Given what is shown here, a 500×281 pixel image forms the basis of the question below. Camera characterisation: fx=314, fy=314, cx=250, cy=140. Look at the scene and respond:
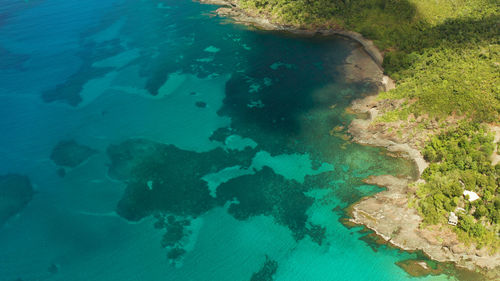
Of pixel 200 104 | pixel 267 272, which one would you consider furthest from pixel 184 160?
pixel 267 272

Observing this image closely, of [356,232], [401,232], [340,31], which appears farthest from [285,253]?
[340,31]

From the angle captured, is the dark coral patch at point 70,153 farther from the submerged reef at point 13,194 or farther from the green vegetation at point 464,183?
the green vegetation at point 464,183

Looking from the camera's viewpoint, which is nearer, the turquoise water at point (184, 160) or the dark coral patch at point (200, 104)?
the turquoise water at point (184, 160)

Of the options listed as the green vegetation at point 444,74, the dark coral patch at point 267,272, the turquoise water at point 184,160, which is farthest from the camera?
the green vegetation at point 444,74

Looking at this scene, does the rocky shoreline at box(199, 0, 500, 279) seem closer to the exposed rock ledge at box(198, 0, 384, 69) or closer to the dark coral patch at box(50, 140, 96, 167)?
the exposed rock ledge at box(198, 0, 384, 69)

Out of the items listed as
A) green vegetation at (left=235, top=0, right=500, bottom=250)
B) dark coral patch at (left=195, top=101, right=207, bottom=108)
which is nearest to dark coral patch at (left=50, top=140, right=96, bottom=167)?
dark coral patch at (left=195, top=101, right=207, bottom=108)

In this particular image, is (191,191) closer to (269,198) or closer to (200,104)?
(269,198)

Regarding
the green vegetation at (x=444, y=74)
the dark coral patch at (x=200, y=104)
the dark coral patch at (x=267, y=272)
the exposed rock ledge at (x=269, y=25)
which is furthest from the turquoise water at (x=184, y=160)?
the green vegetation at (x=444, y=74)

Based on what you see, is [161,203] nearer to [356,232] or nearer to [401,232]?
[356,232]
